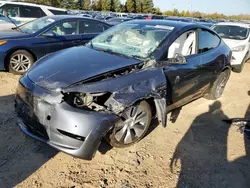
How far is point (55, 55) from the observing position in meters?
3.44

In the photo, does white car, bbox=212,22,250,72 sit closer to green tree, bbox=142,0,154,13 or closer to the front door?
the front door

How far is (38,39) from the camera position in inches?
222

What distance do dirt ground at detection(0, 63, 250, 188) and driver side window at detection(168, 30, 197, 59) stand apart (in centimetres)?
121

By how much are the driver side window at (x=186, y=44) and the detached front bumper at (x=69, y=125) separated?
176cm

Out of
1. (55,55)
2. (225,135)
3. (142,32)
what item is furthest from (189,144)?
(55,55)

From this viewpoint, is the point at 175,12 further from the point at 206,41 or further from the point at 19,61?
the point at 206,41

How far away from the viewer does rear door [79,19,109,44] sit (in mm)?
6414

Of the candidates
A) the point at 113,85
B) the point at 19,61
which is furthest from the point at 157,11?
the point at 113,85

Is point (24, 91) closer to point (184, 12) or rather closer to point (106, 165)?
point (106, 165)

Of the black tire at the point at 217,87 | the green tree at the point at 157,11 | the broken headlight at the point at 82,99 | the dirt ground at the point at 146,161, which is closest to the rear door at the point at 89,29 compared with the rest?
the dirt ground at the point at 146,161

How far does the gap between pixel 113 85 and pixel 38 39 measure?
3.75 metres

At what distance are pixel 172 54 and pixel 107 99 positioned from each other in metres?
1.40

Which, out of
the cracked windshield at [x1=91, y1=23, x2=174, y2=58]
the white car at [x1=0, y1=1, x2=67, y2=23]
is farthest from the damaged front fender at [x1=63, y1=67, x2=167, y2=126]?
the white car at [x1=0, y1=1, x2=67, y2=23]

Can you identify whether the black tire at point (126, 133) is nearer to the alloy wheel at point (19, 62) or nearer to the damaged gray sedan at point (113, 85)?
the damaged gray sedan at point (113, 85)
